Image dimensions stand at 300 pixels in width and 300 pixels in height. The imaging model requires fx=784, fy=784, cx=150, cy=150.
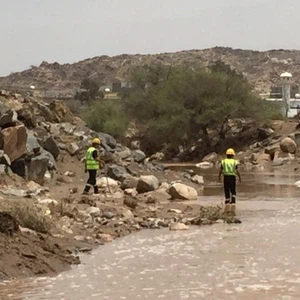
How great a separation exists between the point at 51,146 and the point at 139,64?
130878 mm

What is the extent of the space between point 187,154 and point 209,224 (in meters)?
44.2

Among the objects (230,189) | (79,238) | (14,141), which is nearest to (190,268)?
(79,238)

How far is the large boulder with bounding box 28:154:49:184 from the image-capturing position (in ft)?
77.8

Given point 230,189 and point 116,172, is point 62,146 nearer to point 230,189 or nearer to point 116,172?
point 116,172

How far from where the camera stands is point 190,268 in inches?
467

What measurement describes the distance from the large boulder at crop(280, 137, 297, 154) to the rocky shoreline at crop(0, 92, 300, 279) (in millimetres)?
17839

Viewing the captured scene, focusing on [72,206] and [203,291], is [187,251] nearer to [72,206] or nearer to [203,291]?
[203,291]

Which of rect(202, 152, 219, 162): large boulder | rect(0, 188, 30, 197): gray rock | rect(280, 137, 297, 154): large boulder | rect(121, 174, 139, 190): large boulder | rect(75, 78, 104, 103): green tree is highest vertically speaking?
rect(75, 78, 104, 103): green tree

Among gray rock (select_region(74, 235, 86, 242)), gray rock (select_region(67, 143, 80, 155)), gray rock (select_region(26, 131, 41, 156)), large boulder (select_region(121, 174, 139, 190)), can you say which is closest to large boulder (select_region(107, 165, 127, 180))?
large boulder (select_region(121, 174, 139, 190))

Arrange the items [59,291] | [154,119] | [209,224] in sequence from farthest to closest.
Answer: [154,119] < [209,224] < [59,291]

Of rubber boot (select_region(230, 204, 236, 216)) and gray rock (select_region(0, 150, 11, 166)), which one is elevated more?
Result: gray rock (select_region(0, 150, 11, 166))

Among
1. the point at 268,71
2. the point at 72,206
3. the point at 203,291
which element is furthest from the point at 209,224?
the point at 268,71

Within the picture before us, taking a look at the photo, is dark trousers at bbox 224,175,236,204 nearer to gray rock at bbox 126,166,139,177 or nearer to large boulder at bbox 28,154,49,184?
large boulder at bbox 28,154,49,184

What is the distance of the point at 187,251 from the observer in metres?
13.5
